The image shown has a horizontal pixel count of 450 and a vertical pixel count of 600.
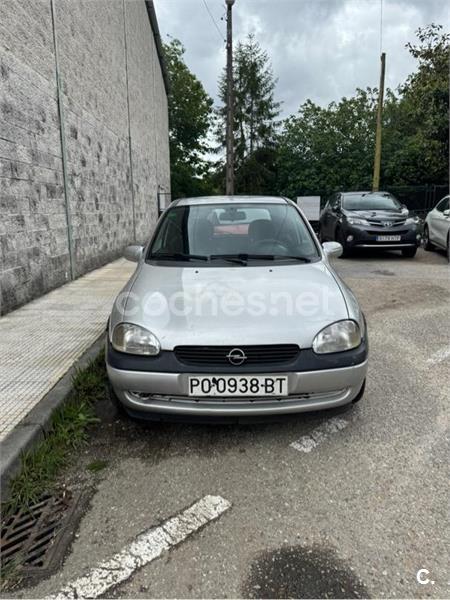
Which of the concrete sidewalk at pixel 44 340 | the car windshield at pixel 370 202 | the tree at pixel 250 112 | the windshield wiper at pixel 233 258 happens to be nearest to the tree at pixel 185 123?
the tree at pixel 250 112

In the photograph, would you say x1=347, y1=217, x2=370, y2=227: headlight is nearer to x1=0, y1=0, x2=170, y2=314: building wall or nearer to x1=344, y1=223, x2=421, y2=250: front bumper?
x1=344, y1=223, x2=421, y2=250: front bumper

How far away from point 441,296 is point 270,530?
5.93m

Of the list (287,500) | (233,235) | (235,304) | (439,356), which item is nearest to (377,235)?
(439,356)

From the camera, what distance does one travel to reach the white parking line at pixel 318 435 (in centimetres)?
283

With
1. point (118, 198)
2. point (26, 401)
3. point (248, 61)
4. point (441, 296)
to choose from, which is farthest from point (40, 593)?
point (248, 61)

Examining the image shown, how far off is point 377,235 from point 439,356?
645 cm

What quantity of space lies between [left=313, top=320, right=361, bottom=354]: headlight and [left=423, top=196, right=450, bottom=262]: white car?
861 centimetres

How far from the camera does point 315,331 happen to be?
8.83 feet

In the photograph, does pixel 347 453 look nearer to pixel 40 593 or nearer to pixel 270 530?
pixel 270 530

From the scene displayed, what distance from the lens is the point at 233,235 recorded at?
3.93 m

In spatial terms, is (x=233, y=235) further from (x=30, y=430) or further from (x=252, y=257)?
(x=30, y=430)

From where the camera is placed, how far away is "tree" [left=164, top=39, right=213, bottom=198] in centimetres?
3522

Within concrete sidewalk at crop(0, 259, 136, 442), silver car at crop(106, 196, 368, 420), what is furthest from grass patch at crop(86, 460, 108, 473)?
concrete sidewalk at crop(0, 259, 136, 442)

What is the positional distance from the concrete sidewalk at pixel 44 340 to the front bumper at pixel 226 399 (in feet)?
2.79
